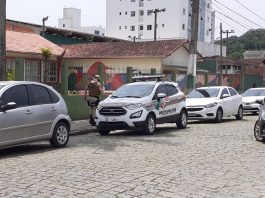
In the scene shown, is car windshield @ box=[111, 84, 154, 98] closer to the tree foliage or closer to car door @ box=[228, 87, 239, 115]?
car door @ box=[228, 87, 239, 115]

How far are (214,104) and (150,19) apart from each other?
284ft

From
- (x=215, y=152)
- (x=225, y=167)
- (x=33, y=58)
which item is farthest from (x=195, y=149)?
(x=33, y=58)

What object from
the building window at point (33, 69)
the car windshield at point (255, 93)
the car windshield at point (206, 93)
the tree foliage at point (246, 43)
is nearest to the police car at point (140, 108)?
the car windshield at point (206, 93)

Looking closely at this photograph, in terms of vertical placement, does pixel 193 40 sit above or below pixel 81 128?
above

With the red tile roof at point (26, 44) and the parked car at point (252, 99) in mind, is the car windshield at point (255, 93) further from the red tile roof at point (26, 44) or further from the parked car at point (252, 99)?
the red tile roof at point (26, 44)

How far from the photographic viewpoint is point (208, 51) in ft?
252

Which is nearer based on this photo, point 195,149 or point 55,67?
point 195,149

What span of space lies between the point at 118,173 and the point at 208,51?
231ft

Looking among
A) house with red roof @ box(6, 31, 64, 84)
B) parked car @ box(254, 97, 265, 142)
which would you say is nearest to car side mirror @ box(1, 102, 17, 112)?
parked car @ box(254, 97, 265, 142)

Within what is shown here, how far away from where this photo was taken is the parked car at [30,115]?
393 inches

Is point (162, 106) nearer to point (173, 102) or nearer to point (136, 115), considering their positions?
point (173, 102)

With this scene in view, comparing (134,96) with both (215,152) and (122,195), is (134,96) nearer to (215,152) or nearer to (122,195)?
(215,152)

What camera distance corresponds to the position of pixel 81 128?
15922 millimetres

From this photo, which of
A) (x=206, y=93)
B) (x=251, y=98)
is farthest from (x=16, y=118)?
(x=251, y=98)
